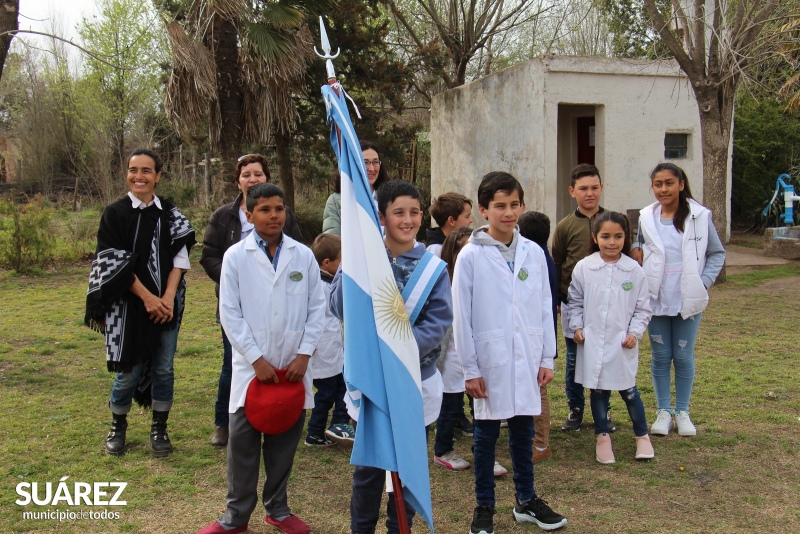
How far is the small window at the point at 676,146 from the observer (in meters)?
13.6

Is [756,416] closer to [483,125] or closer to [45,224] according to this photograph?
[483,125]

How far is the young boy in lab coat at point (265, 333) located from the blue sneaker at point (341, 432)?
1.13 m

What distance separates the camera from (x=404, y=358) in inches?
109

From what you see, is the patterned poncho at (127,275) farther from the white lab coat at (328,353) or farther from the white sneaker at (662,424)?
the white sneaker at (662,424)

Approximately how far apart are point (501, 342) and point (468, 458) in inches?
54.3

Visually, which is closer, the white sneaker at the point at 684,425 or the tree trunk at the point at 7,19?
the white sneaker at the point at 684,425

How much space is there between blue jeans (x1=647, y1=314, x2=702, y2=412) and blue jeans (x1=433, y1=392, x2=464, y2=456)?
1.48 m

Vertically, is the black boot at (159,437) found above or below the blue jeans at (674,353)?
below

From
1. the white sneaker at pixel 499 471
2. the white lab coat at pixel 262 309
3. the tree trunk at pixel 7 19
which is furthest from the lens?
the tree trunk at pixel 7 19

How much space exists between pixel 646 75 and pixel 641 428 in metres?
10.3

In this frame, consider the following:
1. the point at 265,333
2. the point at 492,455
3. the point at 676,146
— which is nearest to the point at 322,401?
the point at 265,333

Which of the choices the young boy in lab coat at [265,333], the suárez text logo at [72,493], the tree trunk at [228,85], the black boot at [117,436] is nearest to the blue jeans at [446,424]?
the young boy in lab coat at [265,333]

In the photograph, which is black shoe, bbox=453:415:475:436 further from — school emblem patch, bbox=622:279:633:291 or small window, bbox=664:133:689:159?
small window, bbox=664:133:689:159

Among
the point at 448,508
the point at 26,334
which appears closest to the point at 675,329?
the point at 448,508
